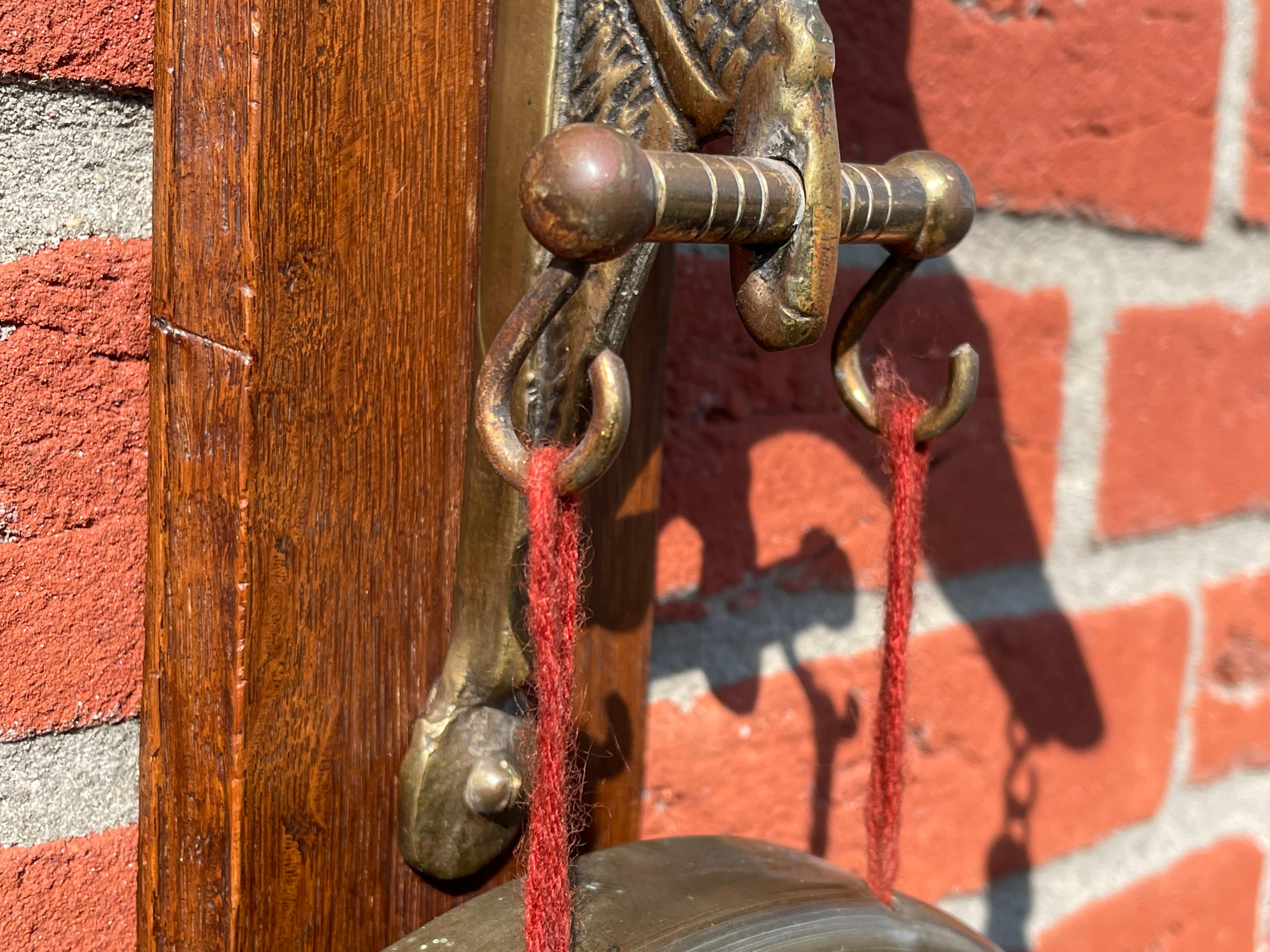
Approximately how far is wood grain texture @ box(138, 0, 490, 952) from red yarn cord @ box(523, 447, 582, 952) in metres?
0.05

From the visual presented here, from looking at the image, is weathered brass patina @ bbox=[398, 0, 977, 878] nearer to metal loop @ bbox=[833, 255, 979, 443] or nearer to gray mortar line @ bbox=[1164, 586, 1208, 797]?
metal loop @ bbox=[833, 255, 979, 443]

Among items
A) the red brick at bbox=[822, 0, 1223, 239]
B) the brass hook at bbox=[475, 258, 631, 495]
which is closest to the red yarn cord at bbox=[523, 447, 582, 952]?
the brass hook at bbox=[475, 258, 631, 495]

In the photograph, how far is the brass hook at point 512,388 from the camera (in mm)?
232

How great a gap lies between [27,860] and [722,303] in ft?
0.83

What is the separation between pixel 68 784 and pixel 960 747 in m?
0.34

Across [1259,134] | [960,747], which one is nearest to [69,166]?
[960,747]

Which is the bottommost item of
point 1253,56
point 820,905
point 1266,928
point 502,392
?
point 1266,928

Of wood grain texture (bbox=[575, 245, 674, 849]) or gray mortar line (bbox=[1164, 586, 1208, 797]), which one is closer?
wood grain texture (bbox=[575, 245, 674, 849])

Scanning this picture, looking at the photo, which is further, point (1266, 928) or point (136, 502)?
point (1266, 928)

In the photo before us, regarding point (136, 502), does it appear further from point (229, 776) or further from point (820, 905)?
point (820, 905)

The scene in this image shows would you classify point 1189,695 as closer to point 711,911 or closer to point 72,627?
point 711,911

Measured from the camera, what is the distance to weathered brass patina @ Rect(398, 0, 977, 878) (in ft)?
0.76

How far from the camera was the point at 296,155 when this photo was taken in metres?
0.27

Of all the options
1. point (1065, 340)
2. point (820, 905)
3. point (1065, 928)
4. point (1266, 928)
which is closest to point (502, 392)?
point (820, 905)
